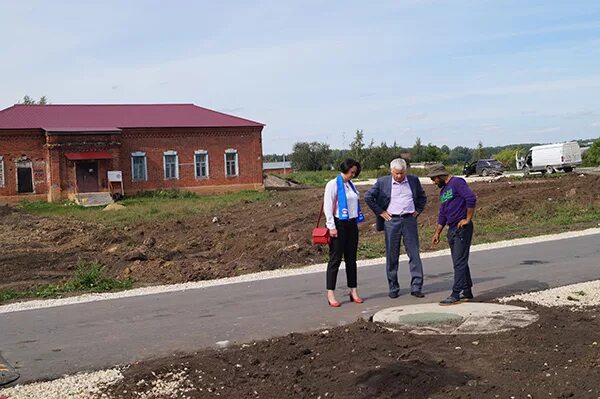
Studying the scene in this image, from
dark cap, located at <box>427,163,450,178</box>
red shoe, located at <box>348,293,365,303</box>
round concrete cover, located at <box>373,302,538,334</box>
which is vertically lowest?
red shoe, located at <box>348,293,365,303</box>

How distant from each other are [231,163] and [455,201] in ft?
141

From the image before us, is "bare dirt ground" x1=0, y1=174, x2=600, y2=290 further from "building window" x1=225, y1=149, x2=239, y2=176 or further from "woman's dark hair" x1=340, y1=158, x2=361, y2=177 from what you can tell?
"building window" x1=225, y1=149, x2=239, y2=176

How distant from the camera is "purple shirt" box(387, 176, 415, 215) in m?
9.76

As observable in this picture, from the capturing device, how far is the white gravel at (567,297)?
8688 millimetres

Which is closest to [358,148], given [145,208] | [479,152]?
[479,152]

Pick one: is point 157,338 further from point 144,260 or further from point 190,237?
point 190,237

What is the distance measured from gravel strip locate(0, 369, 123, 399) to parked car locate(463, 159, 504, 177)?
5437 centimetres

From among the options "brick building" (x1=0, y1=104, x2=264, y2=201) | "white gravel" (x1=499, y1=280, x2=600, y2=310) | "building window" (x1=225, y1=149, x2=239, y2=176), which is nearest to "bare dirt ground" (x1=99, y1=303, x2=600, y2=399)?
"white gravel" (x1=499, y1=280, x2=600, y2=310)

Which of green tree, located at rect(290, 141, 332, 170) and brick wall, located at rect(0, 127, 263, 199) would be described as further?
green tree, located at rect(290, 141, 332, 170)

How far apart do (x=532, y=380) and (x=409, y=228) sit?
14.8ft

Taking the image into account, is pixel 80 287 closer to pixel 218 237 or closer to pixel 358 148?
pixel 218 237

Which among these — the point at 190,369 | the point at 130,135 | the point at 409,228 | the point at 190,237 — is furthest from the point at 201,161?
the point at 190,369

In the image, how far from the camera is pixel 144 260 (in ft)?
50.6

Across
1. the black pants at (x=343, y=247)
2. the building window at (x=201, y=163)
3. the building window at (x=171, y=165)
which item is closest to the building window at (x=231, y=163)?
the building window at (x=201, y=163)
